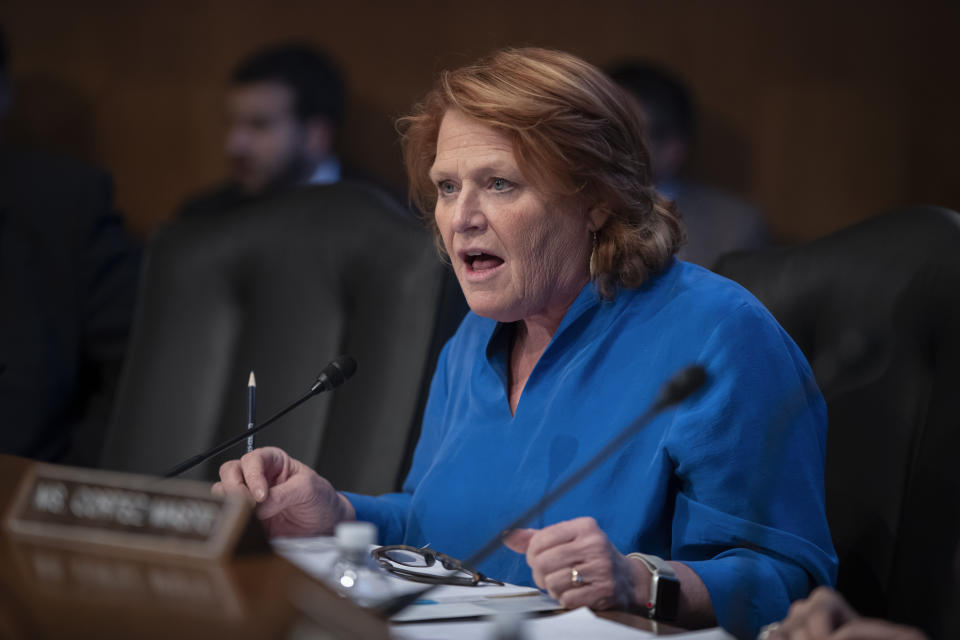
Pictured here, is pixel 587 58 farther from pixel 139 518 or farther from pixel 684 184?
pixel 139 518

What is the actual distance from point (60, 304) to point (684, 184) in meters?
2.06

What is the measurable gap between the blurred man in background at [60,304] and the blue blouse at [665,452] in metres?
1.25

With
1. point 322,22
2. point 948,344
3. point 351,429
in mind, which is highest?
point 322,22

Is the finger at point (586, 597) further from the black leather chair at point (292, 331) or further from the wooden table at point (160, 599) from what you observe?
the black leather chair at point (292, 331)

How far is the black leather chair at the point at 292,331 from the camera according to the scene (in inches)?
74.2

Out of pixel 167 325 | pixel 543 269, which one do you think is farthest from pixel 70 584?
pixel 167 325

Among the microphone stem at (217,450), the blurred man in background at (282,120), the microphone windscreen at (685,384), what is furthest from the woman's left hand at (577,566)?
the blurred man in background at (282,120)

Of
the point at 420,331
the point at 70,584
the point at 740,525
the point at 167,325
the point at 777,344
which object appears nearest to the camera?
the point at 70,584

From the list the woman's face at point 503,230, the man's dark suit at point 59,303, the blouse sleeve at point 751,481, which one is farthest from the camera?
the man's dark suit at point 59,303

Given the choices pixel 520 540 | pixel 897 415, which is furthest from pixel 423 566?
pixel 897 415

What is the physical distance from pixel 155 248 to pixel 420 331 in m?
0.73

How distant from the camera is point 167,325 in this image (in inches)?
86.3

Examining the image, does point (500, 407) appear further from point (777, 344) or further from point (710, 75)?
point (710, 75)

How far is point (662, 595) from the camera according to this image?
108cm
